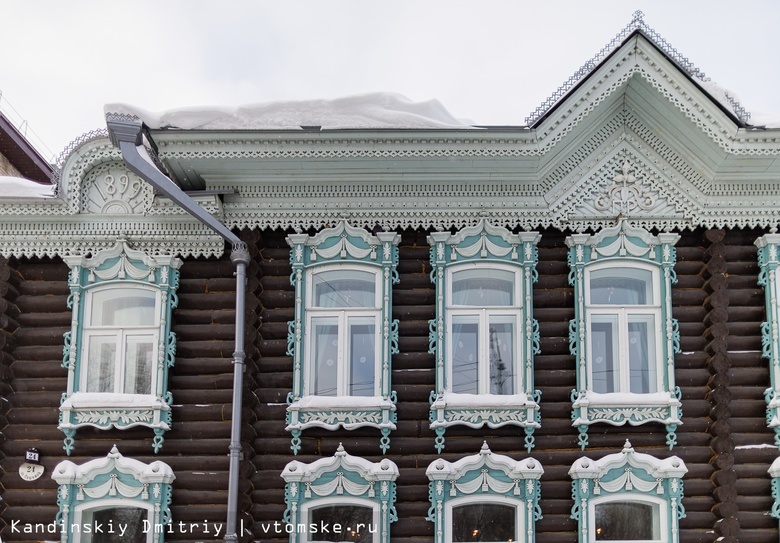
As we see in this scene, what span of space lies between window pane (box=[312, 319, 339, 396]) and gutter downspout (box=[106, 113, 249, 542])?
934 millimetres

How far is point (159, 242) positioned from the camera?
12859 millimetres

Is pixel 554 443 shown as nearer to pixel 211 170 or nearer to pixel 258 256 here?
pixel 258 256

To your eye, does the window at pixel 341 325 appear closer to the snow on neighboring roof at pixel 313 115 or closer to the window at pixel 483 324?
the window at pixel 483 324

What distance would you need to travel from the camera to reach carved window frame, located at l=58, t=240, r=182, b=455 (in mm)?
12188

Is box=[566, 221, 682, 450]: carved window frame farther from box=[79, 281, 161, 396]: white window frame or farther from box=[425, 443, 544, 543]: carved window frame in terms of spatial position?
box=[79, 281, 161, 396]: white window frame

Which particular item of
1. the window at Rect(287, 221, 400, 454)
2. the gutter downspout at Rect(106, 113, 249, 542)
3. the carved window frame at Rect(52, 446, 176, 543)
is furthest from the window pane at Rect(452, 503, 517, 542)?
the carved window frame at Rect(52, 446, 176, 543)

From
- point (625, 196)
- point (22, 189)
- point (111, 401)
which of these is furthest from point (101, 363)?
point (625, 196)

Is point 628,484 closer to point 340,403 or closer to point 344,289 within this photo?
point 340,403

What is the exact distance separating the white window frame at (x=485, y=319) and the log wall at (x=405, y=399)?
24 cm

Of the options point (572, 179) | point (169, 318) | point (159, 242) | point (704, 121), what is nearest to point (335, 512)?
point (169, 318)

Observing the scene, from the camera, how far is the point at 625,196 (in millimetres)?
12781

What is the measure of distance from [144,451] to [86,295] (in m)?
2.15

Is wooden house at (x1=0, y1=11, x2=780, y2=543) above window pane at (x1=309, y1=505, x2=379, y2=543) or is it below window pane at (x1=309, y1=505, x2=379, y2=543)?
above

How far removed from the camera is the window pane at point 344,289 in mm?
12703
